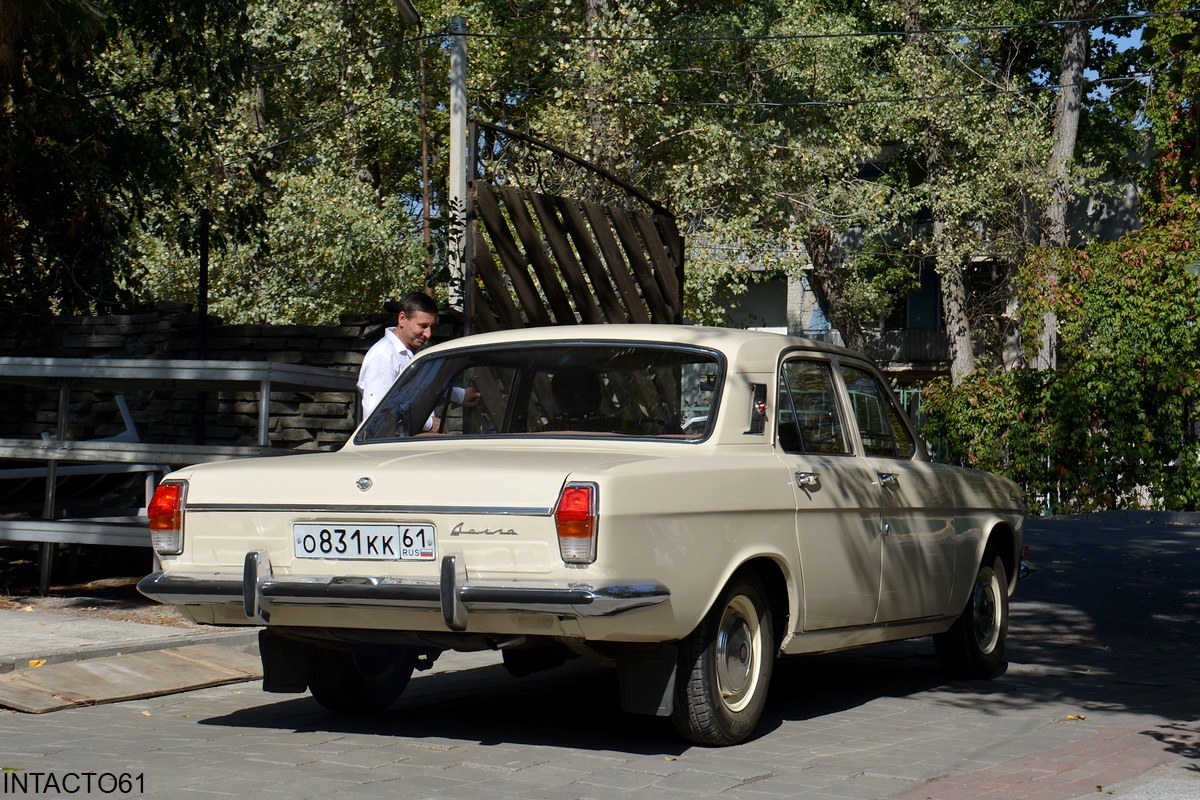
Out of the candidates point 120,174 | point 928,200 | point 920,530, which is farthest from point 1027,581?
point 928,200

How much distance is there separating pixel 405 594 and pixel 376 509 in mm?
348

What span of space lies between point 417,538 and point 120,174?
11.0m

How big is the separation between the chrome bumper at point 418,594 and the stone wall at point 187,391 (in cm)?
570

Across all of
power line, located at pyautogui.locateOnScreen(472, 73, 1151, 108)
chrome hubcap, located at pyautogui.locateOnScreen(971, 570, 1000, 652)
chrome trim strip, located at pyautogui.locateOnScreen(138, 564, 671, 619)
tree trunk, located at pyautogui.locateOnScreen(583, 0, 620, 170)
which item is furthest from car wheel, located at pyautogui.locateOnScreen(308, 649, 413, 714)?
power line, located at pyautogui.locateOnScreen(472, 73, 1151, 108)

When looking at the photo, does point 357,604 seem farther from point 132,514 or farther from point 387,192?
point 387,192

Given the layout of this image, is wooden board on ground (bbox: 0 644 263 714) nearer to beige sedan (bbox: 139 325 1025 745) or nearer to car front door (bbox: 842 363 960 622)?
beige sedan (bbox: 139 325 1025 745)

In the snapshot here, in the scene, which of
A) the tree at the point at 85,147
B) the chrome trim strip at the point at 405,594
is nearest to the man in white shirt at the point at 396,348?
the chrome trim strip at the point at 405,594

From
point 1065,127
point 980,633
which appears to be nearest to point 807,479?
point 980,633

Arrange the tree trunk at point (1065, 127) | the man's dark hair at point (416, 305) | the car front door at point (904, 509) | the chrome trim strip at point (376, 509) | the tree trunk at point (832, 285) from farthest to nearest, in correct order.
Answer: the tree trunk at point (832, 285), the tree trunk at point (1065, 127), the man's dark hair at point (416, 305), the car front door at point (904, 509), the chrome trim strip at point (376, 509)

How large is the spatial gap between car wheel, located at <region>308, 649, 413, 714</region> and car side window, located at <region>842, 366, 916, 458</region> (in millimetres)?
2402

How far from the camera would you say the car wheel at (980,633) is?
26.4 ft

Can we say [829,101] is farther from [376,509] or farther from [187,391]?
Answer: [376,509]

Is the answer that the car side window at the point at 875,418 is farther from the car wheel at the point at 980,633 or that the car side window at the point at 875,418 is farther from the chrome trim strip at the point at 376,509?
the chrome trim strip at the point at 376,509

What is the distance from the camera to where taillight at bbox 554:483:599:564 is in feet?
17.4
